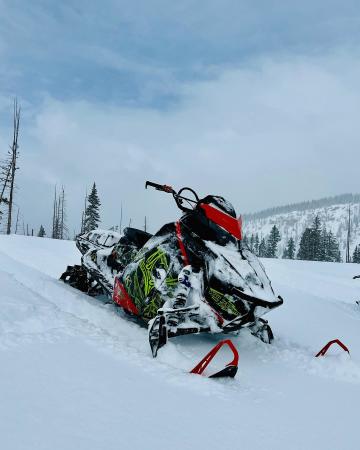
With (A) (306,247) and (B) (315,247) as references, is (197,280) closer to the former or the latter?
(B) (315,247)

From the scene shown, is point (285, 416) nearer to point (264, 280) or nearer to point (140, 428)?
point (140, 428)

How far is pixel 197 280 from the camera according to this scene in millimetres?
→ 3842

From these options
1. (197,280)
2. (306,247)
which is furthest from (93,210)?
(197,280)

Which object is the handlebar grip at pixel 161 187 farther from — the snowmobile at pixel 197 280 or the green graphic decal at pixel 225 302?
the green graphic decal at pixel 225 302

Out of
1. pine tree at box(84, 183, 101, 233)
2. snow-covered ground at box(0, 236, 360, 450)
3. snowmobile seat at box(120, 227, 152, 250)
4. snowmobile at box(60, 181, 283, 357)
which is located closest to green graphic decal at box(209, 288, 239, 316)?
snowmobile at box(60, 181, 283, 357)

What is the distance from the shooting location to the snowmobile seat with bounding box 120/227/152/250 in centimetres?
552

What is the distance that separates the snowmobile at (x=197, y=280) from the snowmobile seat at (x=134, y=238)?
66cm

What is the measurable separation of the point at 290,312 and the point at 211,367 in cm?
345

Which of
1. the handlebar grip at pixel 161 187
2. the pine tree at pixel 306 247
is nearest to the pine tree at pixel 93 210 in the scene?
the pine tree at pixel 306 247

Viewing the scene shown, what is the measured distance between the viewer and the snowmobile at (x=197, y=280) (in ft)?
11.8

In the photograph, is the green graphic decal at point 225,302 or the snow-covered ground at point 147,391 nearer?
the snow-covered ground at point 147,391

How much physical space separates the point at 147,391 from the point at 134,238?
3.18m

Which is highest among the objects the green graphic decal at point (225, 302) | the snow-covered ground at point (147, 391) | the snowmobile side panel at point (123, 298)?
the green graphic decal at point (225, 302)

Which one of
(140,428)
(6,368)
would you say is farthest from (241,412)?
(6,368)
